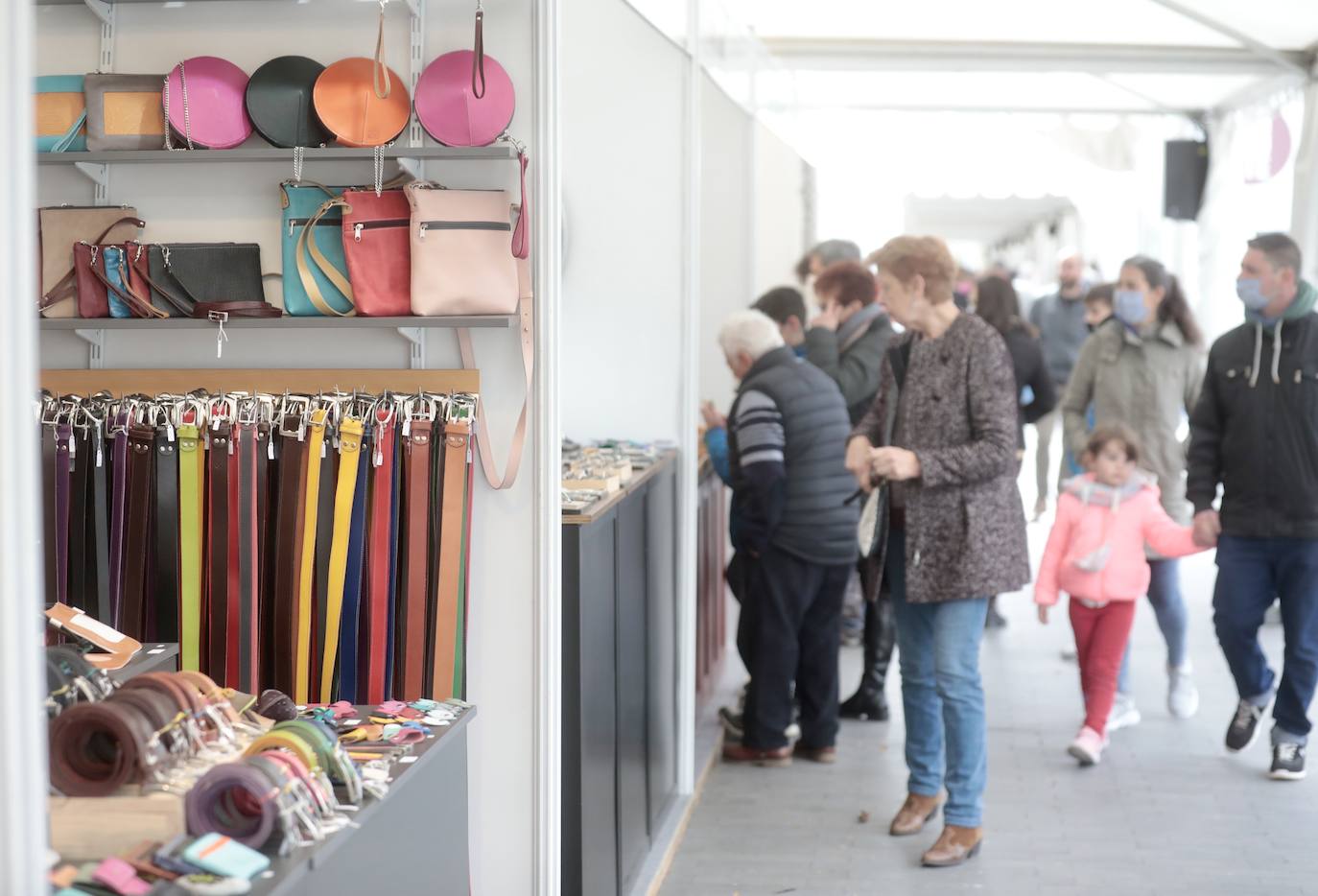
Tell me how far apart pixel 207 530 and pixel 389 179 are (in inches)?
30.3

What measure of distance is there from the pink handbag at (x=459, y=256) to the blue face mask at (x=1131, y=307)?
3.32 m

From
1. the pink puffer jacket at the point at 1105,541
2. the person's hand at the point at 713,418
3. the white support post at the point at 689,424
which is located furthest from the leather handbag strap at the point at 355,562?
the pink puffer jacket at the point at 1105,541

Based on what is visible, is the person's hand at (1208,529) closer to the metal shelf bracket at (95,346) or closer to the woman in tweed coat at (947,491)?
the woman in tweed coat at (947,491)

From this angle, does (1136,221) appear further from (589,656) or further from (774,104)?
(589,656)

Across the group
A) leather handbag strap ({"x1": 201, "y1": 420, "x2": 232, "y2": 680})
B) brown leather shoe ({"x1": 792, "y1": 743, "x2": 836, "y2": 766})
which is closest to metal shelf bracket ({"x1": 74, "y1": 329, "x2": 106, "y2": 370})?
leather handbag strap ({"x1": 201, "y1": 420, "x2": 232, "y2": 680})

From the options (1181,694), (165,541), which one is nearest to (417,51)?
(165,541)

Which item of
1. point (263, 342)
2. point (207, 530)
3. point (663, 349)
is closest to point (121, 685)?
point (207, 530)

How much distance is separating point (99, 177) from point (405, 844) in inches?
62.0

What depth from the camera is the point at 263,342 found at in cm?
293

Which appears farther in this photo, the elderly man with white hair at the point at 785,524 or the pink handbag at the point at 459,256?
the elderly man with white hair at the point at 785,524

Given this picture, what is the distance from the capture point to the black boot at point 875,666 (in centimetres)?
516

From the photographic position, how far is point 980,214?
2745cm

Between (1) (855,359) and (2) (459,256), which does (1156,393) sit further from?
(2) (459,256)

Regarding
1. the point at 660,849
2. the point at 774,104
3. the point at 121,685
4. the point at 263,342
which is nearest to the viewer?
the point at 121,685
